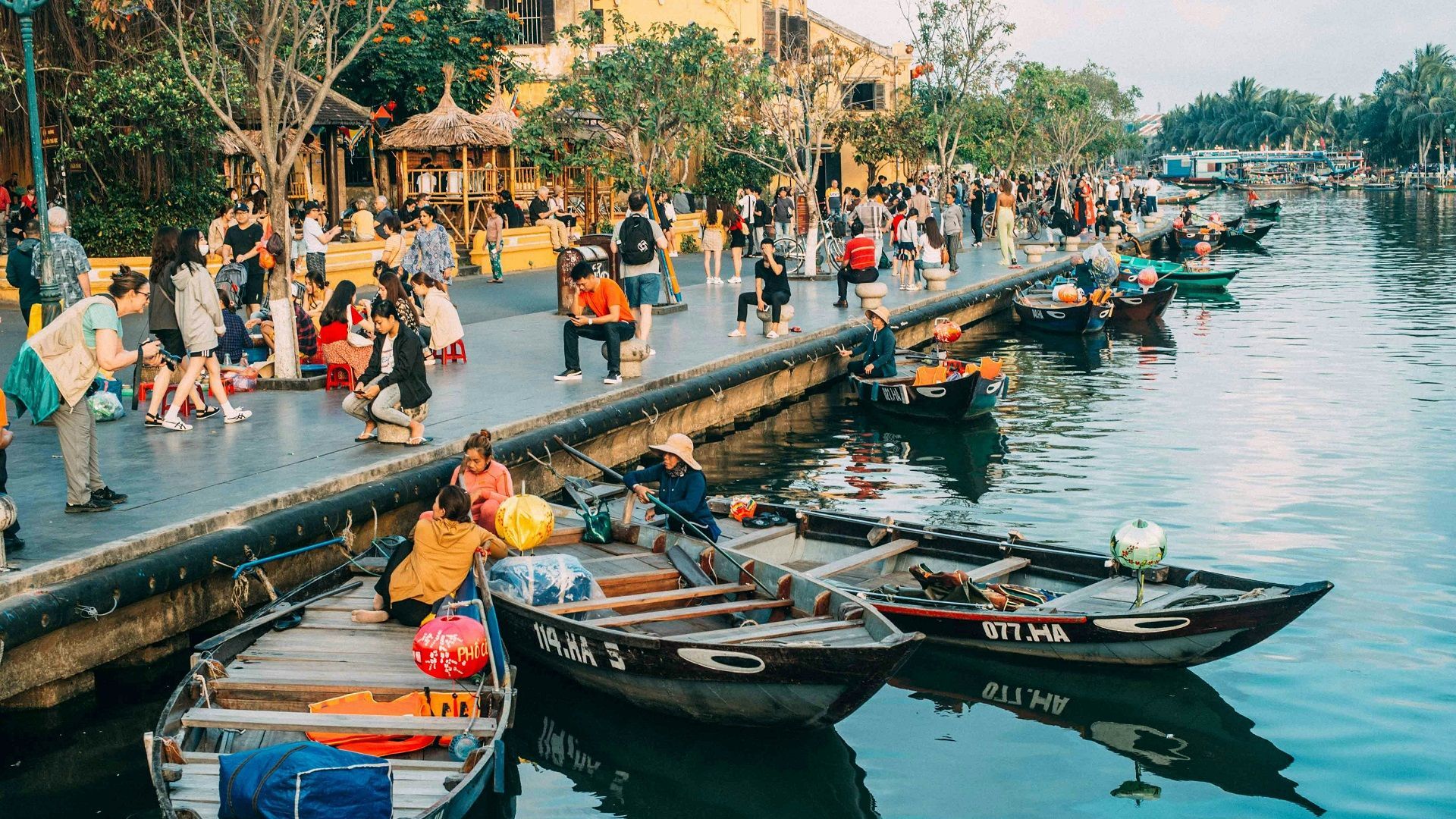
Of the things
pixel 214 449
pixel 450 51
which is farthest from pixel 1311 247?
pixel 214 449

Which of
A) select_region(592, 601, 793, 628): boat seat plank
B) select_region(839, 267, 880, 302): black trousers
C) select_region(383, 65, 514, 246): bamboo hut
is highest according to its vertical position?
select_region(383, 65, 514, 246): bamboo hut

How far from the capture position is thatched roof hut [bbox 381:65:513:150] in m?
31.4

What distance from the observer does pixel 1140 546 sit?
10.7 metres

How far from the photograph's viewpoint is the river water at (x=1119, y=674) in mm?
9008

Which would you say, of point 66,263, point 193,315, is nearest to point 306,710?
point 193,315

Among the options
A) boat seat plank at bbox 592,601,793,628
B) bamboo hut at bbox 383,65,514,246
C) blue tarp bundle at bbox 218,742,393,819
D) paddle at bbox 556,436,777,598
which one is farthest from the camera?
bamboo hut at bbox 383,65,514,246

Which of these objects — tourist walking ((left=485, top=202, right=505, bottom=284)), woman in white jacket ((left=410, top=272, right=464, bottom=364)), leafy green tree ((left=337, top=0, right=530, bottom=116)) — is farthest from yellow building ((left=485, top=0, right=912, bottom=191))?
woman in white jacket ((left=410, top=272, right=464, bottom=364))

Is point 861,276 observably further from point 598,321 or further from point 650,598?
point 650,598

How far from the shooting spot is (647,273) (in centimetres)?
1939

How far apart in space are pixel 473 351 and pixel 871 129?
31518 millimetres

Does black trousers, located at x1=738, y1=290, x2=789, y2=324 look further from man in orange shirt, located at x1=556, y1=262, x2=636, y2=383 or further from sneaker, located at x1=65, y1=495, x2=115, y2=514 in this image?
sneaker, located at x1=65, y1=495, x2=115, y2=514

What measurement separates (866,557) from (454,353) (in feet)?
28.0

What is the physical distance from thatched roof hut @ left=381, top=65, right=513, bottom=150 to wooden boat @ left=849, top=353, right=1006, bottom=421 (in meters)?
13.8

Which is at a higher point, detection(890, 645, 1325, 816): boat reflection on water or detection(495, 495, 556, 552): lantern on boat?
detection(495, 495, 556, 552): lantern on boat
